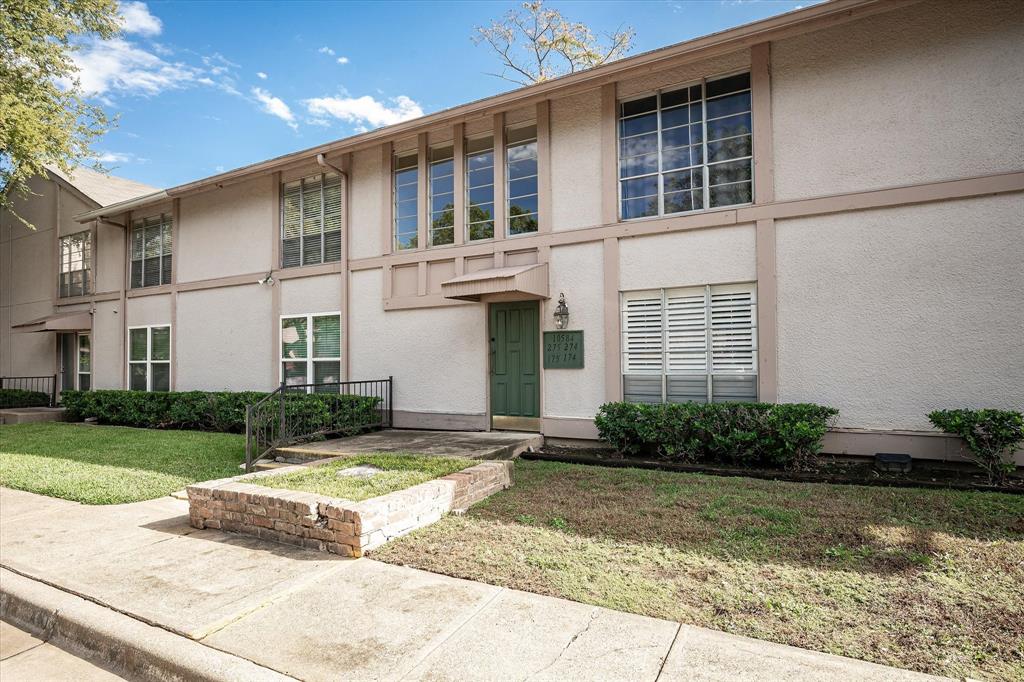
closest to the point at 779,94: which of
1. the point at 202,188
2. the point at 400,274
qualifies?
the point at 400,274

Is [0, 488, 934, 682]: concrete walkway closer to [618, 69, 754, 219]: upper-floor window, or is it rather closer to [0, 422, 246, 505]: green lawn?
[0, 422, 246, 505]: green lawn

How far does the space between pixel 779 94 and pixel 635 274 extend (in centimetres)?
302

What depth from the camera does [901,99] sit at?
21.7 ft

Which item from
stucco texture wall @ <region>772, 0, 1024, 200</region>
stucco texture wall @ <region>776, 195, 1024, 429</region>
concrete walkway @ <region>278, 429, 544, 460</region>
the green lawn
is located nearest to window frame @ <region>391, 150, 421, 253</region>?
concrete walkway @ <region>278, 429, 544, 460</region>

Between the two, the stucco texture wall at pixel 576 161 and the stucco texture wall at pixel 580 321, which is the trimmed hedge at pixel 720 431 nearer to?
the stucco texture wall at pixel 580 321

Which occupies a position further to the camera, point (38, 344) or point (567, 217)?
point (38, 344)

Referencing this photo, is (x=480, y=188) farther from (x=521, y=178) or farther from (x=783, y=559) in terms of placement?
(x=783, y=559)

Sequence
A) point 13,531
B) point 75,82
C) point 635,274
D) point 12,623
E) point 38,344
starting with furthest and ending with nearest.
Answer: point 38,344 → point 75,82 → point 635,274 → point 13,531 → point 12,623

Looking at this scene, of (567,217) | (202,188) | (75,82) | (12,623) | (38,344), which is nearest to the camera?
(12,623)

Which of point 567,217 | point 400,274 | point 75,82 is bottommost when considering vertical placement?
point 400,274

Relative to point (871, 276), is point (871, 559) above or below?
below

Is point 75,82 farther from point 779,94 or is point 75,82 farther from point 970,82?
point 970,82

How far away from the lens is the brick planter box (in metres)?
4.21

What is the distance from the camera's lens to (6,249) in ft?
57.1
